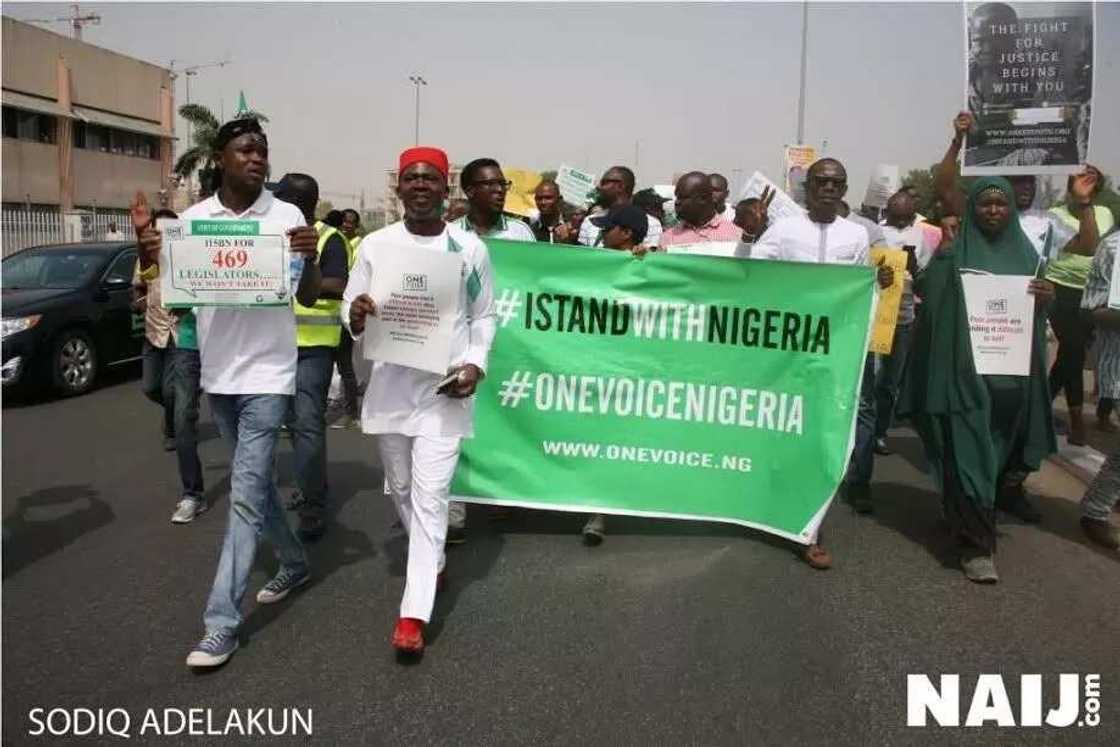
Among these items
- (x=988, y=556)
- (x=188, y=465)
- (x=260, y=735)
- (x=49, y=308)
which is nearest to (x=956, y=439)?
(x=988, y=556)

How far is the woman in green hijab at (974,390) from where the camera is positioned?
15.0ft

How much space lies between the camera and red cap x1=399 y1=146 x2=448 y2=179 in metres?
3.71

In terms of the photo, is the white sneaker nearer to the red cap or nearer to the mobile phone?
the mobile phone

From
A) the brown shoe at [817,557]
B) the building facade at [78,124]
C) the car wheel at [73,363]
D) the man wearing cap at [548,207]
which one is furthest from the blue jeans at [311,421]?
the building facade at [78,124]

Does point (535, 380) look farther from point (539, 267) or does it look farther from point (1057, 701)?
point (1057, 701)

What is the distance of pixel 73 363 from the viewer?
9531 mm

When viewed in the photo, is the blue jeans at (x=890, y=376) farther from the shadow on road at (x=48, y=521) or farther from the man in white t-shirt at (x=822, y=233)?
the shadow on road at (x=48, y=521)

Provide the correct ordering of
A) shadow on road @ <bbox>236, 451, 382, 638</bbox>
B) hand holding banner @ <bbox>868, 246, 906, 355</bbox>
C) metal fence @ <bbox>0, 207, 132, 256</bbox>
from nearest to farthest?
1. shadow on road @ <bbox>236, 451, 382, 638</bbox>
2. hand holding banner @ <bbox>868, 246, 906, 355</bbox>
3. metal fence @ <bbox>0, 207, 132, 256</bbox>

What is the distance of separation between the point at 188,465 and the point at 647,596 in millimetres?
2919

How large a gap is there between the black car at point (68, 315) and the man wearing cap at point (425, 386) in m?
5.90

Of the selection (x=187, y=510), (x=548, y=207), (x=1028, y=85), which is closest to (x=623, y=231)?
(x=1028, y=85)

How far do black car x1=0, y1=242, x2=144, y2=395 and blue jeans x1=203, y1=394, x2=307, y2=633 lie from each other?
562cm

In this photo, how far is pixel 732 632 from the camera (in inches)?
149

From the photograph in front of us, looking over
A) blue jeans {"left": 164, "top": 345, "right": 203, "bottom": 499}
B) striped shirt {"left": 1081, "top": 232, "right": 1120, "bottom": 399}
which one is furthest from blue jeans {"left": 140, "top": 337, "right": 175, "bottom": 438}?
striped shirt {"left": 1081, "top": 232, "right": 1120, "bottom": 399}
